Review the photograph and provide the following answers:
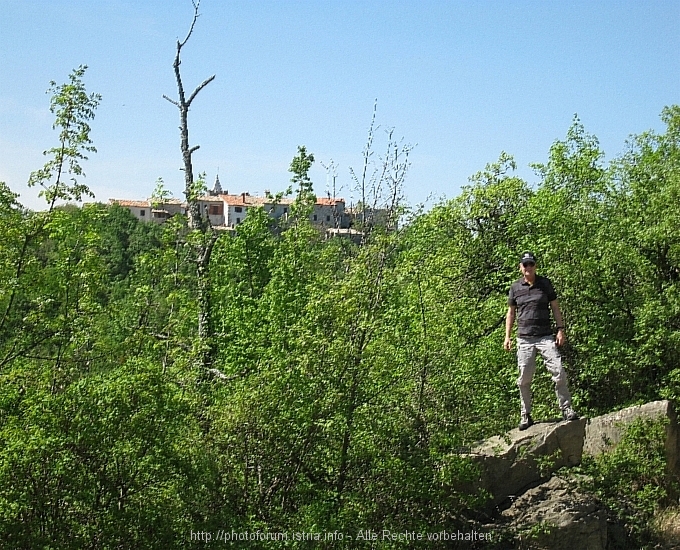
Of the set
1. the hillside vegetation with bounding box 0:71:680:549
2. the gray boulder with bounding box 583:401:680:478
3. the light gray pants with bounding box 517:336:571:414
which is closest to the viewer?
the hillside vegetation with bounding box 0:71:680:549

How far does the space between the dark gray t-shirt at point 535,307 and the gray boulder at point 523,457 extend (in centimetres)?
107

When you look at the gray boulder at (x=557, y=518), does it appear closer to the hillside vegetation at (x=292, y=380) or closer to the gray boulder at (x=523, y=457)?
the gray boulder at (x=523, y=457)

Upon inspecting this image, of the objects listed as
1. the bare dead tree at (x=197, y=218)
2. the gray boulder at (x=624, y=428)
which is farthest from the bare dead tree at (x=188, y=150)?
the gray boulder at (x=624, y=428)

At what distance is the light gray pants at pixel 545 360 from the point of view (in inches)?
330

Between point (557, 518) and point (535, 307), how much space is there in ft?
7.18

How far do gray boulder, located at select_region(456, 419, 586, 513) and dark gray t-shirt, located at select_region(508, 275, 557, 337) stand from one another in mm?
1072

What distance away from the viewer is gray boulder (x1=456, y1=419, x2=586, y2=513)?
28.1 feet

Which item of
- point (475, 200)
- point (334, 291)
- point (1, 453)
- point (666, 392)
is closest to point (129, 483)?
point (1, 453)

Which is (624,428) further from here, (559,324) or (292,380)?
(292,380)

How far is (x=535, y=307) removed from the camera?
335 inches

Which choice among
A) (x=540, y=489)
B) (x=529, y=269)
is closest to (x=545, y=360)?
(x=529, y=269)

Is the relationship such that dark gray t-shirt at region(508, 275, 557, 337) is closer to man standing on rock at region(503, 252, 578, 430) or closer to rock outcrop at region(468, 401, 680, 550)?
man standing on rock at region(503, 252, 578, 430)

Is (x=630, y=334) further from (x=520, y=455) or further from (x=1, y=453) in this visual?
(x=1, y=453)

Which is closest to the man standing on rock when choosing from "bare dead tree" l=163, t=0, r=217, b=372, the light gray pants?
the light gray pants
